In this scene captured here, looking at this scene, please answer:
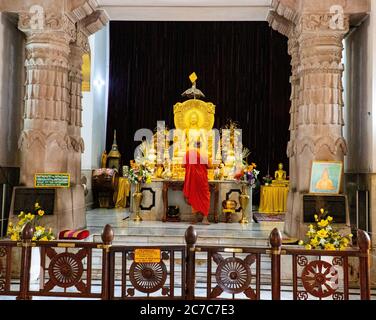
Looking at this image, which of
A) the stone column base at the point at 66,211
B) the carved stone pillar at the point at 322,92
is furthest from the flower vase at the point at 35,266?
the carved stone pillar at the point at 322,92

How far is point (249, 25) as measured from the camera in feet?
48.7

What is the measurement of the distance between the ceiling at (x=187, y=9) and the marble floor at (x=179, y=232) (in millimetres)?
4317

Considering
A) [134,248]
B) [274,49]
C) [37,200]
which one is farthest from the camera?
[274,49]

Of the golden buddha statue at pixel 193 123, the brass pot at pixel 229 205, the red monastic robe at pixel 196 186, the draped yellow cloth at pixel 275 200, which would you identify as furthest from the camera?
the draped yellow cloth at pixel 275 200

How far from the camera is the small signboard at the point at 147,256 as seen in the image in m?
3.98

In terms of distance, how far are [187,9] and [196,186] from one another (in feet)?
11.9

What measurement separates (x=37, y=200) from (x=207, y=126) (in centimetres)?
601

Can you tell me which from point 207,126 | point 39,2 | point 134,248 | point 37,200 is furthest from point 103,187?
point 134,248

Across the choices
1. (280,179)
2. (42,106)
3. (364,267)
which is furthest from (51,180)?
(280,179)

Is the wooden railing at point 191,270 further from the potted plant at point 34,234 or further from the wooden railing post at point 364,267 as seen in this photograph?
the potted plant at point 34,234

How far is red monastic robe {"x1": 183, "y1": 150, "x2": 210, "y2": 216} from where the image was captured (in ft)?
28.0

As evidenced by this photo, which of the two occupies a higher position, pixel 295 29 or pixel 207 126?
pixel 295 29
